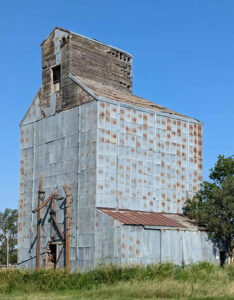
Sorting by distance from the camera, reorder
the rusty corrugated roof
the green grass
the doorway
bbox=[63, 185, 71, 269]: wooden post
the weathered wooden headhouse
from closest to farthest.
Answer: the green grass
the rusty corrugated roof
the weathered wooden headhouse
bbox=[63, 185, 71, 269]: wooden post
the doorway

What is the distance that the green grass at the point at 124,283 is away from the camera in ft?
83.4

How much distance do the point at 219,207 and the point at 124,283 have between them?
14.1m

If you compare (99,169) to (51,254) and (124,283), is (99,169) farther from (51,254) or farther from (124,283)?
(124,283)

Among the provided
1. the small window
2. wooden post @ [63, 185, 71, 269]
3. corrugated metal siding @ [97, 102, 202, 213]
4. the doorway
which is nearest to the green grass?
wooden post @ [63, 185, 71, 269]

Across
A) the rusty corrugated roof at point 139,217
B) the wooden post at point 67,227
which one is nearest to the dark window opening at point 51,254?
the wooden post at point 67,227

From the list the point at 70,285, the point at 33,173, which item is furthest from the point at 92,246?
the point at 33,173

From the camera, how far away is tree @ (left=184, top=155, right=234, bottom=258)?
128 ft

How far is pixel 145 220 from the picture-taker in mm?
36438

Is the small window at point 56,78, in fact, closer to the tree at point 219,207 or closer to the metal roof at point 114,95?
the metal roof at point 114,95

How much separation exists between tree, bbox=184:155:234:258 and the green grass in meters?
5.59

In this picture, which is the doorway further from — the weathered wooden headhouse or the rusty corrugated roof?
the rusty corrugated roof

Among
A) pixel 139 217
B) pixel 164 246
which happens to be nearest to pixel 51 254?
pixel 139 217

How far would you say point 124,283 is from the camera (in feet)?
91.0

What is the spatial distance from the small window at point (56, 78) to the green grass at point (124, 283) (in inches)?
605
